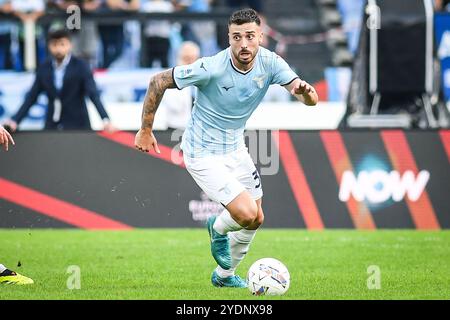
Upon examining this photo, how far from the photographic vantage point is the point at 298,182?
1411 centimetres

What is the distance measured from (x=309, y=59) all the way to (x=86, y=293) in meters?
11.8

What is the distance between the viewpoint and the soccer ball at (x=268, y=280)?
28.9 feet

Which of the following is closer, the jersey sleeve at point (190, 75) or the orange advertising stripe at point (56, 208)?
the jersey sleeve at point (190, 75)

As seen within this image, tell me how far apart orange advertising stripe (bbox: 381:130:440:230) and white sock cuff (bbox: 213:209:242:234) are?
5.05 m

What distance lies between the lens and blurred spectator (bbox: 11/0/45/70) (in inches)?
693

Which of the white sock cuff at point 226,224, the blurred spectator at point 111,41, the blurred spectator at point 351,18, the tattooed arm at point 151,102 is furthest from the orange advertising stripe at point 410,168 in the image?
the blurred spectator at point 351,18

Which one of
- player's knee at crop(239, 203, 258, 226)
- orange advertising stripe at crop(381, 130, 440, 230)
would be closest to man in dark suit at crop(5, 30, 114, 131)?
orange advertising stripe at crop(381, 130, 440, 230)

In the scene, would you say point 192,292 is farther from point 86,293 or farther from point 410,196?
point 410,196

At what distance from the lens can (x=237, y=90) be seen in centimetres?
922

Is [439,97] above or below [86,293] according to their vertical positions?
above

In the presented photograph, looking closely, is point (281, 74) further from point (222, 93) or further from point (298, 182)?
point (298, 182)

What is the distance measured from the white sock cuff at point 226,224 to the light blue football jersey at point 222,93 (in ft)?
1.82

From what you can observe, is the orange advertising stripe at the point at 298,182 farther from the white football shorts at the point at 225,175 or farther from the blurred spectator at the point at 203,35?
the white football shorts at the point at 225,175
